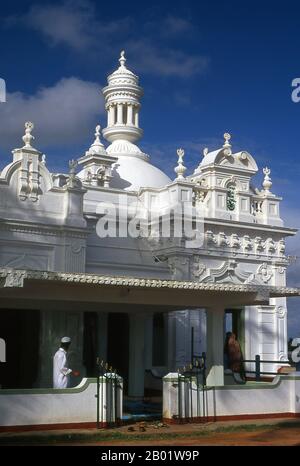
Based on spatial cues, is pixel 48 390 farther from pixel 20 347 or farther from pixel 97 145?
pixel 97 145

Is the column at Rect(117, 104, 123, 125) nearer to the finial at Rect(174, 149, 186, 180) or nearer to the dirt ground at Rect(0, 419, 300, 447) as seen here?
the finial at Rect(174, 149, 186, 180)

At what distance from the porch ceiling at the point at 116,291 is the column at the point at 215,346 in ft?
0.75

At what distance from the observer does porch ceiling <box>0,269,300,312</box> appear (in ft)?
41.3

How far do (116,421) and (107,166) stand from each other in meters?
12.1

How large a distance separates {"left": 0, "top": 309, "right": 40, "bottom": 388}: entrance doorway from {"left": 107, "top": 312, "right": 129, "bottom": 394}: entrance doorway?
254 cm

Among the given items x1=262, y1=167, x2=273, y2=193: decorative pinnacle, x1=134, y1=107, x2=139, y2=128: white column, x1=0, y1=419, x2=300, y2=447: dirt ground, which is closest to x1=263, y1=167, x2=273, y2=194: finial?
x1=262, y1=167, x2=273, y2=193: decorative pinnacle

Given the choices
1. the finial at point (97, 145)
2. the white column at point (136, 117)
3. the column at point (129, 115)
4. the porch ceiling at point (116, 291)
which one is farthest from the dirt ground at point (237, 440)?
the white column at point (136, 117)

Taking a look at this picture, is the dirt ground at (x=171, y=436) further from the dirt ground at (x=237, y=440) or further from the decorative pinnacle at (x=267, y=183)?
the decorative pinnacle at (x=267, y=183)

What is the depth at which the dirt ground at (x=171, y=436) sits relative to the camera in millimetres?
11398

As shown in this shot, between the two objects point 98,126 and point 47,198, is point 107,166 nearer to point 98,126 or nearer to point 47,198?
point 98,126

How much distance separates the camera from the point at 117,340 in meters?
19.9

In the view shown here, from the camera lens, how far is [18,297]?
1308cm
